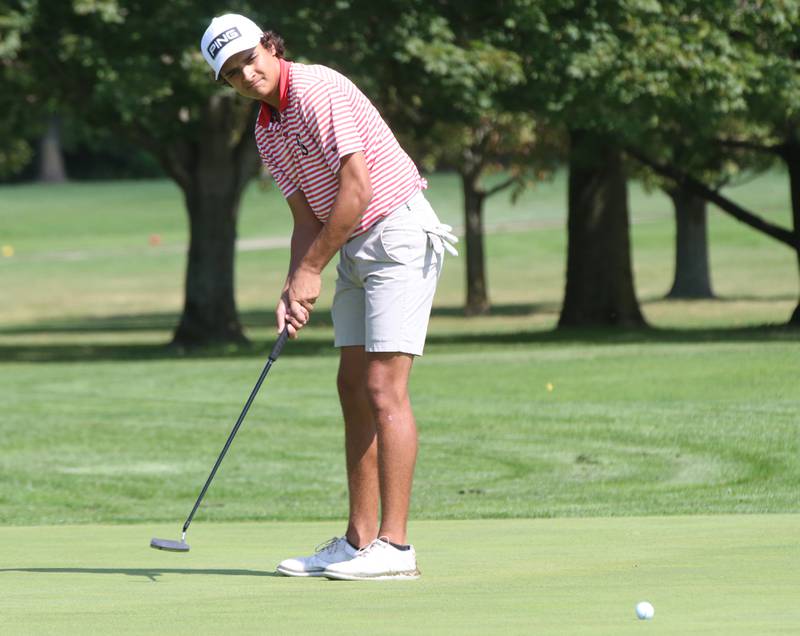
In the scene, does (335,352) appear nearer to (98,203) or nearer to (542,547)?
(542,547)

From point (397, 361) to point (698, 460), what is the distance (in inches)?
240

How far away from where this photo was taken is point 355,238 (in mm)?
5793

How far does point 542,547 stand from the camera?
20.3 feet

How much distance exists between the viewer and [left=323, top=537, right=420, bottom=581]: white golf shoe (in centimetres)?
555

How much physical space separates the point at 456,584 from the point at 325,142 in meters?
1.51

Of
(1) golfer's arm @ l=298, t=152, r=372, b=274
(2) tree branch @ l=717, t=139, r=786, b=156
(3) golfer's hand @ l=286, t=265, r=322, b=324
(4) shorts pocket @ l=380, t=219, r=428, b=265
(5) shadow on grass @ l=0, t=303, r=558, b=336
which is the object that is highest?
(1) golfer's arm @ l=298, t=152, r=372, b=274

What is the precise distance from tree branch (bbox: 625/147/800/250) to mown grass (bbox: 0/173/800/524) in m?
1.42

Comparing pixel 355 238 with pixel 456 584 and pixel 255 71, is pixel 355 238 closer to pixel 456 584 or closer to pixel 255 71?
pixel 255 71

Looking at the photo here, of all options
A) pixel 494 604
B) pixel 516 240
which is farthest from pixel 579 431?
pixel 516 240

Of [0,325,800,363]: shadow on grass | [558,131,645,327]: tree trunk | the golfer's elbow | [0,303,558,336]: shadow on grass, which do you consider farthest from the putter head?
[0,303,558,336]: shadow on grass

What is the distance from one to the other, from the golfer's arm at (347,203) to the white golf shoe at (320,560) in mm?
1037

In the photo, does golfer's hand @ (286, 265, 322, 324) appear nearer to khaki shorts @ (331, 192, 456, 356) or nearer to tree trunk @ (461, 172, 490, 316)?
khaki shorts @ (331, 192, 456, 356)

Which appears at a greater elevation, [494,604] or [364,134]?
[364,134]

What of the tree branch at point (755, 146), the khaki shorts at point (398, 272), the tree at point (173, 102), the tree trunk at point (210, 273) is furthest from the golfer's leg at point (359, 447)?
the tree trunk at point (210, 273)
